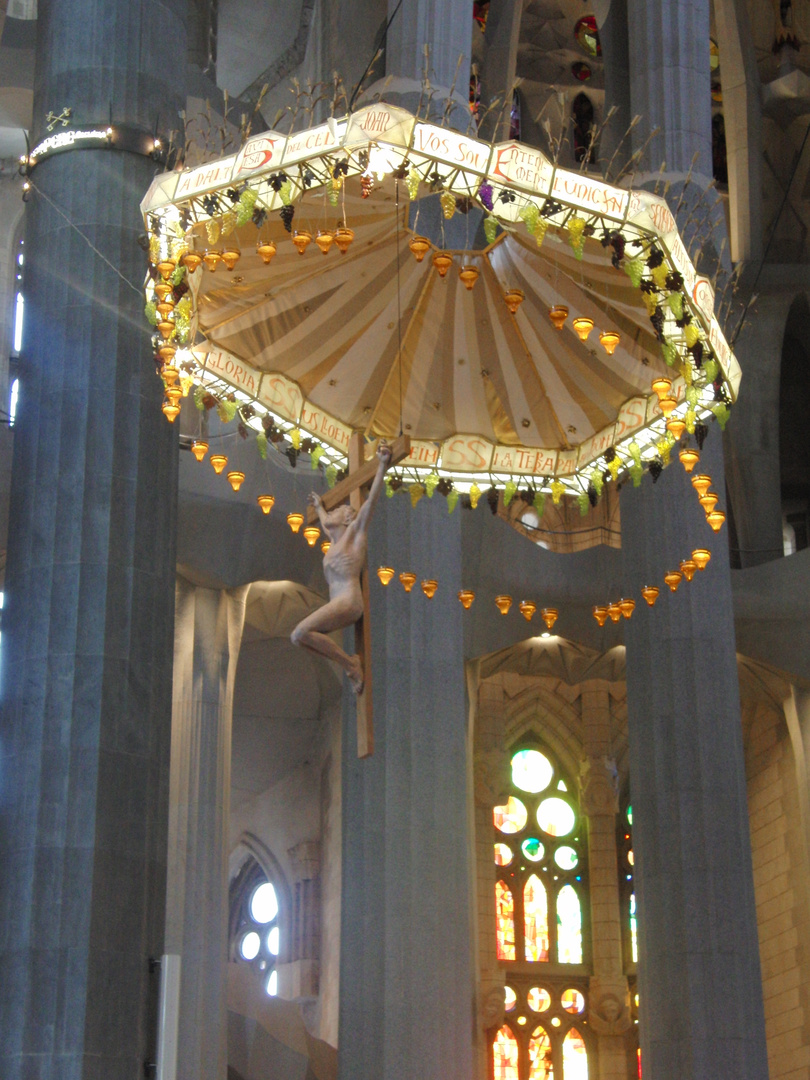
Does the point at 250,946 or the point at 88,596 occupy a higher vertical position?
the point at 250,946

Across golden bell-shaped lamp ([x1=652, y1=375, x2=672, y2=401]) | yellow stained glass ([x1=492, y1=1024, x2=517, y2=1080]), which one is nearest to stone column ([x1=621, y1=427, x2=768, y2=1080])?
golden bell-shaped lamp ([x1=652, y1=375, x2=672, y2=401])

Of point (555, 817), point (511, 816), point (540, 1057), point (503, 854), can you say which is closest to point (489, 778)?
point (511, 816)

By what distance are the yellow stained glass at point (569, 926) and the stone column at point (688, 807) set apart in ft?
35.6

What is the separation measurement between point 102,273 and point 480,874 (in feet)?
52.1

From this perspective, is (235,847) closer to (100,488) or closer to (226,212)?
(100,488)

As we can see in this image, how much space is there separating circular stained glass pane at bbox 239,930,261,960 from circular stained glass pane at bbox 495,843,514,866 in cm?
430

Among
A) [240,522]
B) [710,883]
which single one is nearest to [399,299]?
[710,883]

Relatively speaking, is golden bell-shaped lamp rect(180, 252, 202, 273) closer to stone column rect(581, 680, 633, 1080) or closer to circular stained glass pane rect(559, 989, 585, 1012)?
stone column rect(581, 680, 633, 1080)

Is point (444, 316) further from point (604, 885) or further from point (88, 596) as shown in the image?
point (604, 885)

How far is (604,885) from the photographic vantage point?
1088 inches

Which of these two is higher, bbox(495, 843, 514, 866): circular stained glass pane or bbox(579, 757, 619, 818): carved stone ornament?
bbox(579, 757, 619, 818): carved stone ornament

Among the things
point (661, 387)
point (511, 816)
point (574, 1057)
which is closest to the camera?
point (661, 387)

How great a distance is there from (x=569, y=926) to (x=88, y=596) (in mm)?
16959

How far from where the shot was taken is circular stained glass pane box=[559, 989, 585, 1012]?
2689 centimetres
